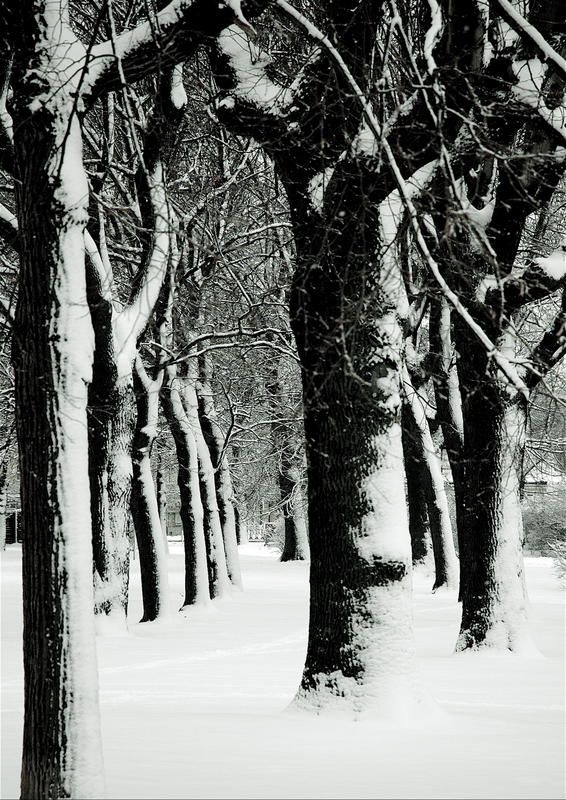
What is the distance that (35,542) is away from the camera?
488 centimetres

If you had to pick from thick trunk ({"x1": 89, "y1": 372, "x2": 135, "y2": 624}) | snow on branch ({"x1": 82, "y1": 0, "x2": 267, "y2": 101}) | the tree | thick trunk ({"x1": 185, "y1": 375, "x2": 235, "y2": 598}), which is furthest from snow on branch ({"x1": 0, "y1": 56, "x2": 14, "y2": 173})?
thick trunk ({"x1": 185, "y1": 375, "x2": 235, "y2": 598})

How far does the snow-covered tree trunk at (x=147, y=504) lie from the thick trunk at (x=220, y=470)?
4.49 m

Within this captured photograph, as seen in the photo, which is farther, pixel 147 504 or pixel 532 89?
pixel 147 504

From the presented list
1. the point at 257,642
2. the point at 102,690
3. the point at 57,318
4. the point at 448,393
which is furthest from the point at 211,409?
the point at 57,318

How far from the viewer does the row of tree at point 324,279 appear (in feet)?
16.0

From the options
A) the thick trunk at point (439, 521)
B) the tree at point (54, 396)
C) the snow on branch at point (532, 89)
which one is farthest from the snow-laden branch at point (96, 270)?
the thick trunk at point (439, 521)

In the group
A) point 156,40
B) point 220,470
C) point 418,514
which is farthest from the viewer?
point 418,514

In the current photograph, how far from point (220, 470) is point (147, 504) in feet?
22.2

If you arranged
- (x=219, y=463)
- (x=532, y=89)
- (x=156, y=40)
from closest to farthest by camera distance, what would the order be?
(x=156, y=40) < (x=532, y=89) < (x=219, y=463)

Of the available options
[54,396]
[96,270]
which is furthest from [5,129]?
[54,396]

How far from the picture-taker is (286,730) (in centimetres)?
677

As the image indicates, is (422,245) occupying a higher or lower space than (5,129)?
lower

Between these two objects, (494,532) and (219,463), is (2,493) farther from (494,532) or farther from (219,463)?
(494,532)

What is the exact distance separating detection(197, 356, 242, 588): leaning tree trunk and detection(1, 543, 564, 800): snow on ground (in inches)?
294
